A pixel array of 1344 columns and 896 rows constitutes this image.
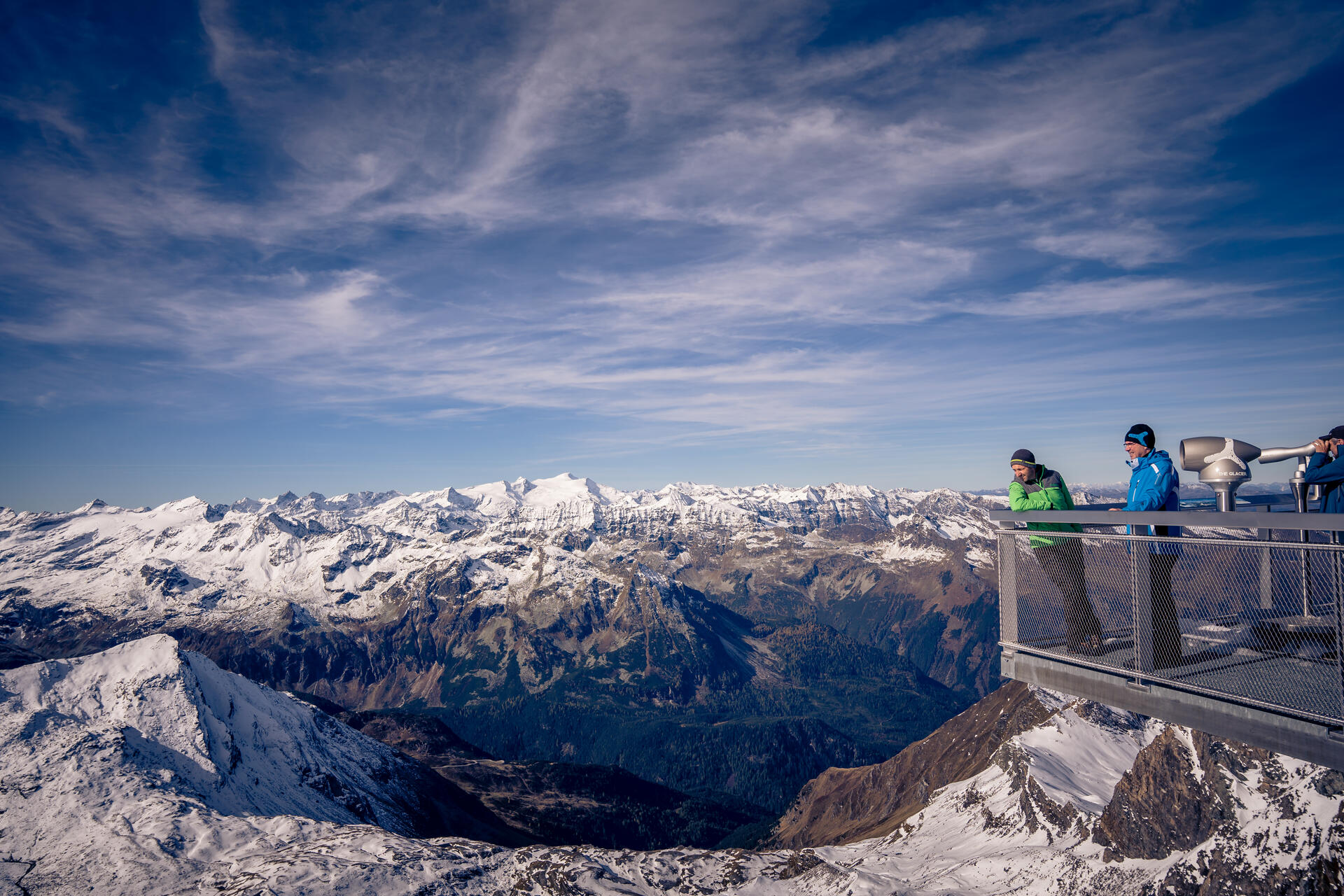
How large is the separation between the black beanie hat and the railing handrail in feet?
6.83

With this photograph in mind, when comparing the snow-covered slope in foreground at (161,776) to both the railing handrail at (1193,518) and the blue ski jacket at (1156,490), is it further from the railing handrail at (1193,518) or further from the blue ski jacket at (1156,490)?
the blue ski jacket at (1156,490)

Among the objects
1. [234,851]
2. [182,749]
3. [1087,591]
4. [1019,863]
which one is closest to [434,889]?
[234,851]

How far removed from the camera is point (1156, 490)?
1402cm

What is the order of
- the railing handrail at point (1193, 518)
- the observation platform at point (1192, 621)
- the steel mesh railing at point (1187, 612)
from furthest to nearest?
the steel mesh railing at point (1187, 612) < the observation platform at point (1192, 621) < the railing handrail at point (1193, 518)

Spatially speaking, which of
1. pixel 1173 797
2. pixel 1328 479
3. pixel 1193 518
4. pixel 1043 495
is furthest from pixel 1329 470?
pixel 1173 797

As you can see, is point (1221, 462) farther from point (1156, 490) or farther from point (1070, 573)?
point (1070, 573)

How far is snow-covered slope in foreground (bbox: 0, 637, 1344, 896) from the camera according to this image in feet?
235

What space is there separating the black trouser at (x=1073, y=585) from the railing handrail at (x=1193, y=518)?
2.07 feet

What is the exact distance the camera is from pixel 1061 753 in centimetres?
13562

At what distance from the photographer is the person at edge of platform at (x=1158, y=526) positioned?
→ 42.7 ft

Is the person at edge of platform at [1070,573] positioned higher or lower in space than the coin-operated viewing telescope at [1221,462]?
lower

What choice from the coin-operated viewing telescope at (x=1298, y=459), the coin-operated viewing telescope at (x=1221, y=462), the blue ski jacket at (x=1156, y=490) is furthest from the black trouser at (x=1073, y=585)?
the coin-operated viewing telescope at (x=1298, y=459)

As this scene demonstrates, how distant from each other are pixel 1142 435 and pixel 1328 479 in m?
4.20

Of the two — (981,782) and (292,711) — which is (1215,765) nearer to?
(981,782)
